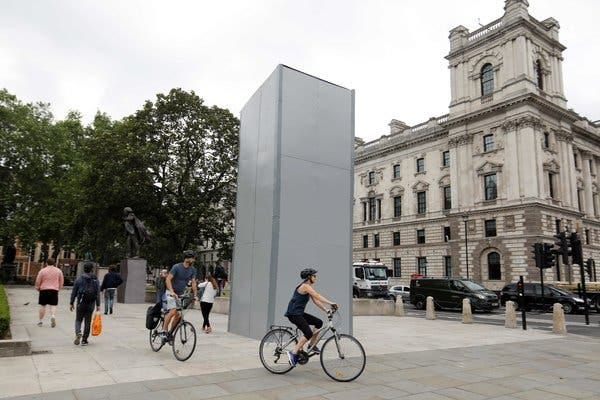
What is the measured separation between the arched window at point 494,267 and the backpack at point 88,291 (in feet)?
136

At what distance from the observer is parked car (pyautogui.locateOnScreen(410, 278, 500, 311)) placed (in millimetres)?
24164

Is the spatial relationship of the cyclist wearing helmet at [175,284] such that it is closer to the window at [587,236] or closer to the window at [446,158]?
the window at [446,158]

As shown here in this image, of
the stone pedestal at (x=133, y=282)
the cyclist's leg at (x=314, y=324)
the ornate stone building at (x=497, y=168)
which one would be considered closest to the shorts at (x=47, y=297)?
the cyclist's leg at (x=314, y=324)

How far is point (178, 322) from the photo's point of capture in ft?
27.2

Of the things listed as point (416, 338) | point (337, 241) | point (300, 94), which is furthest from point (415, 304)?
point (300, 94)

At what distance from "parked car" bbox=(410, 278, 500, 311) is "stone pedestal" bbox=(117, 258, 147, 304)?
15.8m

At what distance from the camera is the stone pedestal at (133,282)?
2338cm

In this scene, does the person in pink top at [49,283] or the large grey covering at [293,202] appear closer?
the large grey covering at [293,202]

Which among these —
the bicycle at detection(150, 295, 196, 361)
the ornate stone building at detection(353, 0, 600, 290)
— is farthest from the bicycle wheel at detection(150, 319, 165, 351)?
the ornate stone building at detection(353, 0, 600, 290)

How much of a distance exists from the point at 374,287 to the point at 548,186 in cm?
2205

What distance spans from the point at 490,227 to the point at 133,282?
114 feet

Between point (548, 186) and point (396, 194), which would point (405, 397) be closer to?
point (548, 186)

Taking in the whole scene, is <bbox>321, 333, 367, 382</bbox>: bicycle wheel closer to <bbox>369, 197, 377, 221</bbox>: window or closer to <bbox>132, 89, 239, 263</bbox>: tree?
<bbox>132, 89, 239, 263</bbox>: tree

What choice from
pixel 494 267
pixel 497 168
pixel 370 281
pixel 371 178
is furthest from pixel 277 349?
pixel 371 178
